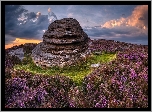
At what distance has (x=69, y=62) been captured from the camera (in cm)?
1516

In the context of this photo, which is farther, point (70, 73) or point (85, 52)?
point (85, 52)

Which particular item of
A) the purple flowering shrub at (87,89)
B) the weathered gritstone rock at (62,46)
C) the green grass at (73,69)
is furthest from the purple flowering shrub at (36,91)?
the weathered gritstone rock at (62,46)

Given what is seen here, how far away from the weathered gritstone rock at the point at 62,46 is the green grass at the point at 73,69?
0.32 metres

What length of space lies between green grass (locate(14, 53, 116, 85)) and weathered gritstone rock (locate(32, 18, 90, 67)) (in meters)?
0.32

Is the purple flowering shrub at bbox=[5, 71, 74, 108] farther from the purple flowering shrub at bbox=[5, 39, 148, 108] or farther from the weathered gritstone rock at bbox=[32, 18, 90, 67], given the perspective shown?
the weathered gritstone rock at bbox=[32, 18, 90, 67]

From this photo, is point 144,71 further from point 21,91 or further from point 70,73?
point 21,91

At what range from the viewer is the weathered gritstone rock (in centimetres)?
1526

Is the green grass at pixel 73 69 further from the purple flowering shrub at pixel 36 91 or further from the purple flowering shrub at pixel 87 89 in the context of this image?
the purple flowering shrub at pixel 36 91

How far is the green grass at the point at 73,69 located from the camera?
13373 mm

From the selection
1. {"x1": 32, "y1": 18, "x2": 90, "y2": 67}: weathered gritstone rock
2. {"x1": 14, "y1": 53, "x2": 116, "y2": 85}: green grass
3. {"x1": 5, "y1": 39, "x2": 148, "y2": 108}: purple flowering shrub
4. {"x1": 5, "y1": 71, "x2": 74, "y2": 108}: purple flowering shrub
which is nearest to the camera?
{"x1": 5, "y1": 39, "x2": 148, "y2": 108}: purple flowering shrub

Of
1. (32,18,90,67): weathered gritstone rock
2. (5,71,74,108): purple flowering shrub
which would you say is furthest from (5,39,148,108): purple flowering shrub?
(32,18,90,67): weathered gritstone rock
